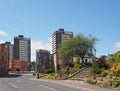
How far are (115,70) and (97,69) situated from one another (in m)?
10.9

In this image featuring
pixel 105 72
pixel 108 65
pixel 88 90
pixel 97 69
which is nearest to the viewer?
pixel 88 90

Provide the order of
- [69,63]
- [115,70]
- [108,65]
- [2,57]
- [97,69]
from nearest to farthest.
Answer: [115,70]
[97,69]
[108,65]
[69,63]
[2,57]

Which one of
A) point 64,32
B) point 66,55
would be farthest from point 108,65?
point 64,32

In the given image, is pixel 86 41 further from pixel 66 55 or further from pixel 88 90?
pixel 88 90

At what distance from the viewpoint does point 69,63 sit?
238 feet

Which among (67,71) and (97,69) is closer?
(97,69)

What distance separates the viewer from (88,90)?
27.8 m

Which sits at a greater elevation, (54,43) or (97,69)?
(54,43)

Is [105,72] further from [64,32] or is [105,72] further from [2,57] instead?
[64,32]

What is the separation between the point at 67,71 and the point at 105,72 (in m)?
16.4

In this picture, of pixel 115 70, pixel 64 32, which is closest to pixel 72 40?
pixel 115 70

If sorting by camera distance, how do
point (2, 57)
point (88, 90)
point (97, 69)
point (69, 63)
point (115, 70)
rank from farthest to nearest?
1. point (2, 57)
2. point (69, 63)
3. point (97, 69)
4. point (115, 70)
5. point (88, 90)

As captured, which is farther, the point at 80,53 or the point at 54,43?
the point at 54,43

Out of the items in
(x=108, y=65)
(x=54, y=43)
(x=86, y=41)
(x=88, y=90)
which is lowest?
(x=88, y=90)
